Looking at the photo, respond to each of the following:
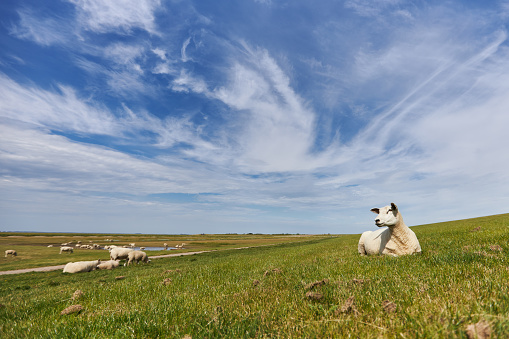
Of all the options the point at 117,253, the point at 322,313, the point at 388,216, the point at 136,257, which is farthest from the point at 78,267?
the point at 322,313

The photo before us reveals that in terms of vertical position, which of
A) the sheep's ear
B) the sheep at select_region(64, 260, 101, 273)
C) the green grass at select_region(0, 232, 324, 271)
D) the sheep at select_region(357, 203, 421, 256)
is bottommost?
the green grass at select_region(0, 232, 324, 271)

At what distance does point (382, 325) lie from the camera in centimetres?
288

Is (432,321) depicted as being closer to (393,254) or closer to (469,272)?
(469,272)

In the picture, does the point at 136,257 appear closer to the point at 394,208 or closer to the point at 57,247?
the point at 394,208

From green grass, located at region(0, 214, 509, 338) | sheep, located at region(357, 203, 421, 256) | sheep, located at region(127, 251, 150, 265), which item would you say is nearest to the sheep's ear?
sheep, located at region(357, 203, 421, 256)

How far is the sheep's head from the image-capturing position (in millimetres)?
9523

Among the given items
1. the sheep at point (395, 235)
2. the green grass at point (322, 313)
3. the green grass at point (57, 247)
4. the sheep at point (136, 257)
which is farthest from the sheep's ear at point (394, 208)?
the green grass at point (57, 247)

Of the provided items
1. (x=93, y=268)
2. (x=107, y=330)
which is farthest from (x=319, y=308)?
(x=93, y=268)

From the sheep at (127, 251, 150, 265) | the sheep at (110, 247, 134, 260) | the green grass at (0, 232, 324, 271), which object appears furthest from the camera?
the green grass at (0, 232, 324, 271)

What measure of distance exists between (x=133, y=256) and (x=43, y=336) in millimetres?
29653

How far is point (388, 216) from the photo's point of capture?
31.5 ft

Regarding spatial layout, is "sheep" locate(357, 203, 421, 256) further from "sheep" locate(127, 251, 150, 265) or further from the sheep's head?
"sheep" locate(127, 251, 150, 265)

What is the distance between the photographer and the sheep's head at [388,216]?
31.2 feet

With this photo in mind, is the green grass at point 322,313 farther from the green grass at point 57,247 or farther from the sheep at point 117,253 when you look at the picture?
the green grass at point 57,247
